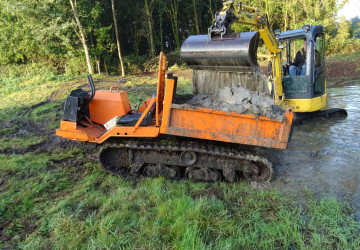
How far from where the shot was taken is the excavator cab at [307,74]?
7.05m

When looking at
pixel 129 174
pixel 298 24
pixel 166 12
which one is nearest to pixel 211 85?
pixel 129 174

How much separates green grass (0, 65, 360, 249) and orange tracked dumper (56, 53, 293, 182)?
12.0 inches

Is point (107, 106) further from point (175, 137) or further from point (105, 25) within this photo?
point (105, 25)

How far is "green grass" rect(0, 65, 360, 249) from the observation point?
9.46 feet

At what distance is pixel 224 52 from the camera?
455cm

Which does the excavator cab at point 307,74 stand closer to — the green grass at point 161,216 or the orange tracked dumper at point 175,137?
the orange tracked dumper at point 175,137

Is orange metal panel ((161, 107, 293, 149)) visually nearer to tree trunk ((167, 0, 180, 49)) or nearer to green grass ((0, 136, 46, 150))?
green grass ((0, 136, 46, 150))

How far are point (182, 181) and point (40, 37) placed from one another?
14925mm

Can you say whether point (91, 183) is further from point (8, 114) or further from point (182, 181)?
point (8, 114)

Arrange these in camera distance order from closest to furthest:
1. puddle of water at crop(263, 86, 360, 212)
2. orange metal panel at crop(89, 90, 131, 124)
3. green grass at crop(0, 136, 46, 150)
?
puddle of water at crop(263, 86, 360, 212) < orange metal panel at crop(89, 90, 131, 124) < green grass at crop(0, 136, 46, 150)

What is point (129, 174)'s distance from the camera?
4613 mm

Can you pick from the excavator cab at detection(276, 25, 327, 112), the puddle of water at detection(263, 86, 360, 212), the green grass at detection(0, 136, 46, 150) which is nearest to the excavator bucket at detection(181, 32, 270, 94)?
the puddle of water at detection(263, 86, 360, 212)

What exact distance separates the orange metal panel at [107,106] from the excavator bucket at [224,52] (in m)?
1.42

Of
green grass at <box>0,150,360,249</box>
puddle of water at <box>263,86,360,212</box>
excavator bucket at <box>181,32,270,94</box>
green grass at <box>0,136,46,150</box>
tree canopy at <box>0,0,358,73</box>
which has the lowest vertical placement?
puddle of water at <box>263,86,360,212</box>
